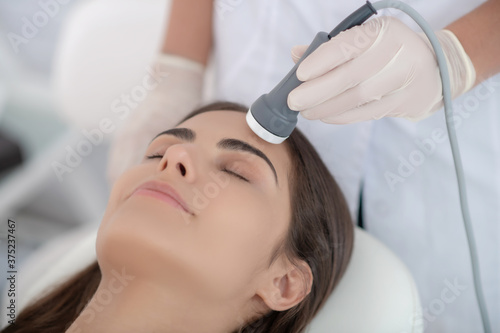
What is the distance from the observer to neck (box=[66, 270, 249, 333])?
882 mm

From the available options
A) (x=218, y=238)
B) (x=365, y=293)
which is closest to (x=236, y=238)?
(x=218, y=238)

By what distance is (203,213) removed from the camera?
0.86m

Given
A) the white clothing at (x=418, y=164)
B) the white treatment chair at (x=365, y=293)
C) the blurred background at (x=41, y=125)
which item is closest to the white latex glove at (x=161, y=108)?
the white clothing at (x=418, y=164)

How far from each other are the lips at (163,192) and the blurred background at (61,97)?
0.68 m

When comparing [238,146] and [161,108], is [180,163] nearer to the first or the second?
[238,146]

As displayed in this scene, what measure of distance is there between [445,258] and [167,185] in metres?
0.72

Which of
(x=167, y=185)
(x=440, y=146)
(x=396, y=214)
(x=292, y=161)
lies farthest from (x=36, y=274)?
(x=440, y=146)

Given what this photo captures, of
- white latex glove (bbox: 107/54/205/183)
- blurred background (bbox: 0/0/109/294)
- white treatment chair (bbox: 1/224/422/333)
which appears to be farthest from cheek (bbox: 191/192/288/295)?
blurred background (bbox: 0/0/109/294)

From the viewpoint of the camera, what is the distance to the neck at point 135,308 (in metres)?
Result: 0.88

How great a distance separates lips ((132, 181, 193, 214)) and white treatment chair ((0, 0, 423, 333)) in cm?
43

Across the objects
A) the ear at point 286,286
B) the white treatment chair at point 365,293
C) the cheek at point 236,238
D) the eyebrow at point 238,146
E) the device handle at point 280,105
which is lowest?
the white treatment chair at point 365,293

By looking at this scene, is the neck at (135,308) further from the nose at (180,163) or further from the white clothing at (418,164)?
the white clothing at (418,164)

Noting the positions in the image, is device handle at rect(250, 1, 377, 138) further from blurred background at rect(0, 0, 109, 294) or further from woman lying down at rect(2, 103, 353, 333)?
blurred background at rect(0, 0, 109, 294)

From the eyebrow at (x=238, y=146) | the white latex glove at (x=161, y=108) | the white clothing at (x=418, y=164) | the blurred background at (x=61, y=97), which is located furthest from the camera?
the blurred background at (x=61, y=97)
